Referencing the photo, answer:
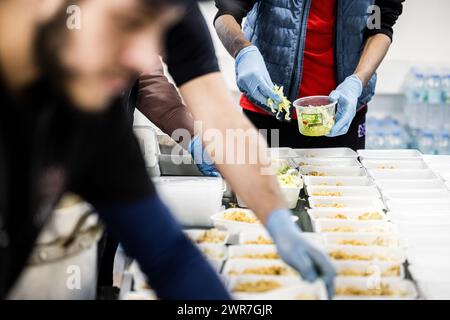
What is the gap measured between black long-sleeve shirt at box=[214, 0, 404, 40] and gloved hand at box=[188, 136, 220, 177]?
2.50ft

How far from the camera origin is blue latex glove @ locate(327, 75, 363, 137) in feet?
8.07

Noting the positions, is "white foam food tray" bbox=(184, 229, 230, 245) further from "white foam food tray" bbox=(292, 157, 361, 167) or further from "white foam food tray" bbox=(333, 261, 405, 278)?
"white foam food tray" bbox=(292, 157, 361, 167)

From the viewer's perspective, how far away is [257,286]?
152 cm

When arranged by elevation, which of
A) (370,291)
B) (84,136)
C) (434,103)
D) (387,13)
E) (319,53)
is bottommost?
(370,291)

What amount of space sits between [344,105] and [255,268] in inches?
43.0

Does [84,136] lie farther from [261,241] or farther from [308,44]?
[308,44]

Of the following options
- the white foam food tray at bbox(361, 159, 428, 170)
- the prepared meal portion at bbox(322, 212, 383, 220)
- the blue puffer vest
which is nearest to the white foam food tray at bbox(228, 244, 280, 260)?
the prepared meal portion at bbox(322, 212, 383, 220)

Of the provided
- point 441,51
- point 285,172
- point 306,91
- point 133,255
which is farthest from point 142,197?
point 441,51

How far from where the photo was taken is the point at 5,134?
996 millimetres

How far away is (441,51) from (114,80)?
4.10 metres

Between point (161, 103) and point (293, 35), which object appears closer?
point (161, 103)

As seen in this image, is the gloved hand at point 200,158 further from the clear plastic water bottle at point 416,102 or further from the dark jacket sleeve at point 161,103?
the clear plastic water bottle at point 416,102

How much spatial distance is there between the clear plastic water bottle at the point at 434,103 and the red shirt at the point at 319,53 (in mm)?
2189

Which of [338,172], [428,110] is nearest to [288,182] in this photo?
[338,172]
